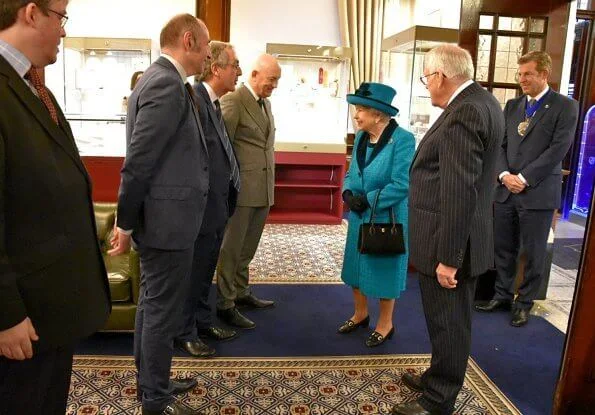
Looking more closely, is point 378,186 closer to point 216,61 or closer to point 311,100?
point 216,61

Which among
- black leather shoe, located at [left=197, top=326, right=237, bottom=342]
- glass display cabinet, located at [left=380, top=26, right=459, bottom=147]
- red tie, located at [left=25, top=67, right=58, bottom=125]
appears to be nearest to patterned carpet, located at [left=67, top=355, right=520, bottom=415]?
black leather shoe, located at [left=197, top=326, right=237, bottom=342]

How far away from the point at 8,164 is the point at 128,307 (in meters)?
1.91

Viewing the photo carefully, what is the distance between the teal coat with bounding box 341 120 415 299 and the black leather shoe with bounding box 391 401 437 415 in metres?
0.76

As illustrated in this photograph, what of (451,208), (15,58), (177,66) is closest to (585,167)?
(451,208)

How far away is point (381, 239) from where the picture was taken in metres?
3.02

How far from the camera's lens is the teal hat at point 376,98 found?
2.96 m

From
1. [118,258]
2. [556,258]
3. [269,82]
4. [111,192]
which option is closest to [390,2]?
[556,258]

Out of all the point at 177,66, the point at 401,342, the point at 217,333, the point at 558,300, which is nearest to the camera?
the point at 177,66

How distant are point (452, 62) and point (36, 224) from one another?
5.55ft

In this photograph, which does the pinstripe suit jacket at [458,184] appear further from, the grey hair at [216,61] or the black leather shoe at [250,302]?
the black leather shoe at [250,302]

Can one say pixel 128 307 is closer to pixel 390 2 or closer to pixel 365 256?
pixel 365 256

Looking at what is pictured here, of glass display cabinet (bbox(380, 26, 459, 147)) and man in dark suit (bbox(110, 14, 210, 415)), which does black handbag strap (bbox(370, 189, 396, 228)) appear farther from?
glass display cabinet (bbox(380, 26, 459, 147))

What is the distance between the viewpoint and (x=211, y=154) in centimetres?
273

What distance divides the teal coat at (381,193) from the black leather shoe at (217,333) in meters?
0.79
